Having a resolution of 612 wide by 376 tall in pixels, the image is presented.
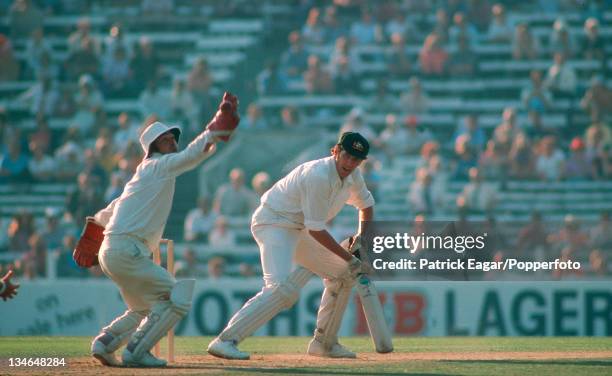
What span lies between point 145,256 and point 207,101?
13.6 metres

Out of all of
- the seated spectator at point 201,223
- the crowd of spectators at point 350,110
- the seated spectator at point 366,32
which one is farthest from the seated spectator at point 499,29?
the seated spectator at point 201,223

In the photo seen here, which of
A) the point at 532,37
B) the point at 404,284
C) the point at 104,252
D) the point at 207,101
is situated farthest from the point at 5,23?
the point at 104,252

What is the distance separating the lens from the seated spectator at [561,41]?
79.3ft

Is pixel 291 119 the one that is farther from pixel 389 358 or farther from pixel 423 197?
pixel 389 358

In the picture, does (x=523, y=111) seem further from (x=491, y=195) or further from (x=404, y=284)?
(x=404, y=284)

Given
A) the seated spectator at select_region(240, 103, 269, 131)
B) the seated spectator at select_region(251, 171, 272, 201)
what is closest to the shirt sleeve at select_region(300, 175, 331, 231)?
the seated spectator at select_region(251, 171, 272, 201)

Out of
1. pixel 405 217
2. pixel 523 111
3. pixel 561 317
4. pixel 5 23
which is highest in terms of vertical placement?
pixel 5 23

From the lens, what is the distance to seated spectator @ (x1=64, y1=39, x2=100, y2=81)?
1009 inches

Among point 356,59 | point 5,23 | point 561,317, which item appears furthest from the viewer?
point 5,23

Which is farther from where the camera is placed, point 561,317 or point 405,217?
point 405,217

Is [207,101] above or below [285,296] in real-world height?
above

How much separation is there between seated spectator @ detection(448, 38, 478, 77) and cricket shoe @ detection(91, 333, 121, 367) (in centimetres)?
1434

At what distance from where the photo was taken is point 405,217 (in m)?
20.9

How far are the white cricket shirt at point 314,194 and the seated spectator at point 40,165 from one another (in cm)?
1222
